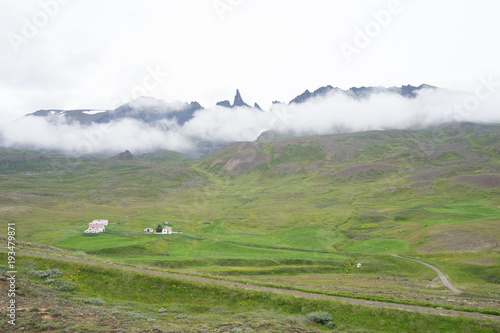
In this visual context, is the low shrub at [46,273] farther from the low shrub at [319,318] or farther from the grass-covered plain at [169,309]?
the low shrub at [319,318]

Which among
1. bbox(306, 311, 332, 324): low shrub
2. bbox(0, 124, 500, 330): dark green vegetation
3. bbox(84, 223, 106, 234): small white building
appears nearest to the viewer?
bbox(306, 311, 332, 324): low shrub

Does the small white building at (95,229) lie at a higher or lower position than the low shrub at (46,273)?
lower

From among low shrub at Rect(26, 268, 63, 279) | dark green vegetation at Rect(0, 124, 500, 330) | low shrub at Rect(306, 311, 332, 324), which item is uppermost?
low shrub at Rect(26, 268, 63, 279)

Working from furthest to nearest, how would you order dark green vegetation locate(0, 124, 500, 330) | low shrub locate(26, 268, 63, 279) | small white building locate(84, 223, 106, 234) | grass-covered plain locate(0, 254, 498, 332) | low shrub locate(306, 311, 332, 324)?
small white building locate(84, 223, 106, 234)
dark green vegetation locate(0, 124, 500, 330)
low shrub locate(26, 268, 63, 279)
low shrub locate(306, 311, 332, 324)
grass-covered plain locate(0, 254, 498, 332)

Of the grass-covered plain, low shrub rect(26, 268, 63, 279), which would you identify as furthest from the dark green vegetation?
low shrub rect(26, 268, 63, 279)

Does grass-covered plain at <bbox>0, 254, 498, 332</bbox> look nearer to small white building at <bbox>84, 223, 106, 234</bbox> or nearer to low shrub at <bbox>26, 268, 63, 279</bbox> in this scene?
low shrub at <bbox>26, 268, 63, 279</bbox>

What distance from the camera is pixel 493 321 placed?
25.9 meters

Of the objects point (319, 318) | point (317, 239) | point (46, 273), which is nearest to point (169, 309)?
point (319, 318)

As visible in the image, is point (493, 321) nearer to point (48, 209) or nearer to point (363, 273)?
point (363, 273)

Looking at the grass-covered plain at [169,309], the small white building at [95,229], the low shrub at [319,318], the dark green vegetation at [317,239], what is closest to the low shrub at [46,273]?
the grass-covered plain at [169,309]

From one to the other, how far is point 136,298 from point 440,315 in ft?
96.4

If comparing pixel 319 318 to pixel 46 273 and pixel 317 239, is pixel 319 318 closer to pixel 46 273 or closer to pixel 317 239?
pixel 46 273

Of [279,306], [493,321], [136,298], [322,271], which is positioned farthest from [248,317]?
[322,271]

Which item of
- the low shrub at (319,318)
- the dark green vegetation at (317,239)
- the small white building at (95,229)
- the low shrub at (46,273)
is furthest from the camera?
the small white building at (95,229)
